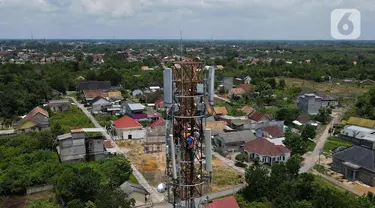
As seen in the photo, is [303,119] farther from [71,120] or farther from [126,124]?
[71,120]

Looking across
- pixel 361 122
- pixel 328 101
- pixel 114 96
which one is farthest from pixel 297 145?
pixel 114 96

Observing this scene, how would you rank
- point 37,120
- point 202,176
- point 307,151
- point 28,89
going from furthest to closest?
point 28,89
point 37,120
point 307,151
point 202,176

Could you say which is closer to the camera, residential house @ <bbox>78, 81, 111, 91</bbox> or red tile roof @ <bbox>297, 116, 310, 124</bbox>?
red tile roof @ <bbox>297, 116, 310, 124</bbox>

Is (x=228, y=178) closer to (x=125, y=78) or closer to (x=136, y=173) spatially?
(x=136, y=173)

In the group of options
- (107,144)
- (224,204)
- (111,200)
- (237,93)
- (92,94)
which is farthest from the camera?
(237,93)

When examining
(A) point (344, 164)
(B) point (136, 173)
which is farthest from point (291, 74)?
(B) point (136, 173)

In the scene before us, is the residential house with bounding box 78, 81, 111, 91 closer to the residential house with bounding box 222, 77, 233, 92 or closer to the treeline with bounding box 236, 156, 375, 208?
the residential house with bounding box 222, 77, 233, 92

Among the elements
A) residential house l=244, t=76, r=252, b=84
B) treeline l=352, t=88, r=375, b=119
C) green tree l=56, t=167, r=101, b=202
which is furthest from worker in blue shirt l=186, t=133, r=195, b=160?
residential house l=244, t=76, r=252, b=84
